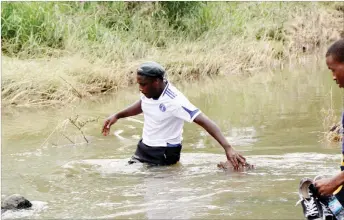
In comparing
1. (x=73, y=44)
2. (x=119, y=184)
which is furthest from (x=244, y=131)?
(x=73, y=44)

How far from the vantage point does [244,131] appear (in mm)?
8172

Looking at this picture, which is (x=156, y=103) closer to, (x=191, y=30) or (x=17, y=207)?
(x=17, y=207)

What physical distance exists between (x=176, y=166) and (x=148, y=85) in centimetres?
82

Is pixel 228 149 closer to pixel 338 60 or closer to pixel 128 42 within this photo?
pixel 338 60

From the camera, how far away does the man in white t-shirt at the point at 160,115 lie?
616 centimetres

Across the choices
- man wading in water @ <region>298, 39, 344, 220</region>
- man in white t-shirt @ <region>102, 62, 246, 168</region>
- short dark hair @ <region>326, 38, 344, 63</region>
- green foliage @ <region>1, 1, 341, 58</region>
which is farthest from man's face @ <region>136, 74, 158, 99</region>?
green foliage @ <region>1, 1, 341, 58</region>

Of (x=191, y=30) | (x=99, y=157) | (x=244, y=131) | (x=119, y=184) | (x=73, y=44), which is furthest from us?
(x=191, y=30)

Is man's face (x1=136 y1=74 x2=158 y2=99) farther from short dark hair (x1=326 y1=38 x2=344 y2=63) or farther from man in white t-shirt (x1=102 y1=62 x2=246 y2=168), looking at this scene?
short dark hair (x1=326 y1=38 x2=344 y2=63)

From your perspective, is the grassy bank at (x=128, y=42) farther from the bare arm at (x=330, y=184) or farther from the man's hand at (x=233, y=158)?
the bare arm at (x=330, y=184)

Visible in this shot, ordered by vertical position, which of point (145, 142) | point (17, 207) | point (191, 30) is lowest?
point (17, 207)

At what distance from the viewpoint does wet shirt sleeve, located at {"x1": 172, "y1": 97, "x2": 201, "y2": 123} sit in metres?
6.01

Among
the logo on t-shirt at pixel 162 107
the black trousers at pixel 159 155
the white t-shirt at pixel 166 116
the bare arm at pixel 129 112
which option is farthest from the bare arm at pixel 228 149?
the bare arm at pixel 129 112

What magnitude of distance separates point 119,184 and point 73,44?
24.1 ft

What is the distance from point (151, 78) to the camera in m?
6.19
